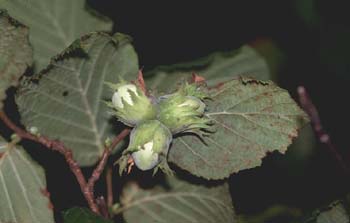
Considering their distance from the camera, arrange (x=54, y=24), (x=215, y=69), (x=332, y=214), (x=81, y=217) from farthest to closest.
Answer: (x=215, y=69) → (x=54, y=24) → (x=332, y=214) → (x=81, y=217)

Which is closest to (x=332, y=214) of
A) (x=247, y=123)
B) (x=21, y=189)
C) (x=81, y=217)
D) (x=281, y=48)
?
(x=247, y=123)

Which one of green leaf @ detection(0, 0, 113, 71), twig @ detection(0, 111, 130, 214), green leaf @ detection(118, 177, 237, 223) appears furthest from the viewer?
green leaf @ detection(118, 177, 237, 223)

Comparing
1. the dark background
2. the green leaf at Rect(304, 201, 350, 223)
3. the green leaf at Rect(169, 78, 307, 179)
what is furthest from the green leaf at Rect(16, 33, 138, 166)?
the green leaf at Rect(304, 201, 350, 223)

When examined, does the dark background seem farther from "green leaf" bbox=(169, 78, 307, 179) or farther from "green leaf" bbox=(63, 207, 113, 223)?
"green leaf" bbox=(63, 207, 113, 223)

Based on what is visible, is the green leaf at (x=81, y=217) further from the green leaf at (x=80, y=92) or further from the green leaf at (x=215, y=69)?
the green leaf at (x=215, y=69)

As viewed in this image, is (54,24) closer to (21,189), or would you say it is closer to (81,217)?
(21,189)
